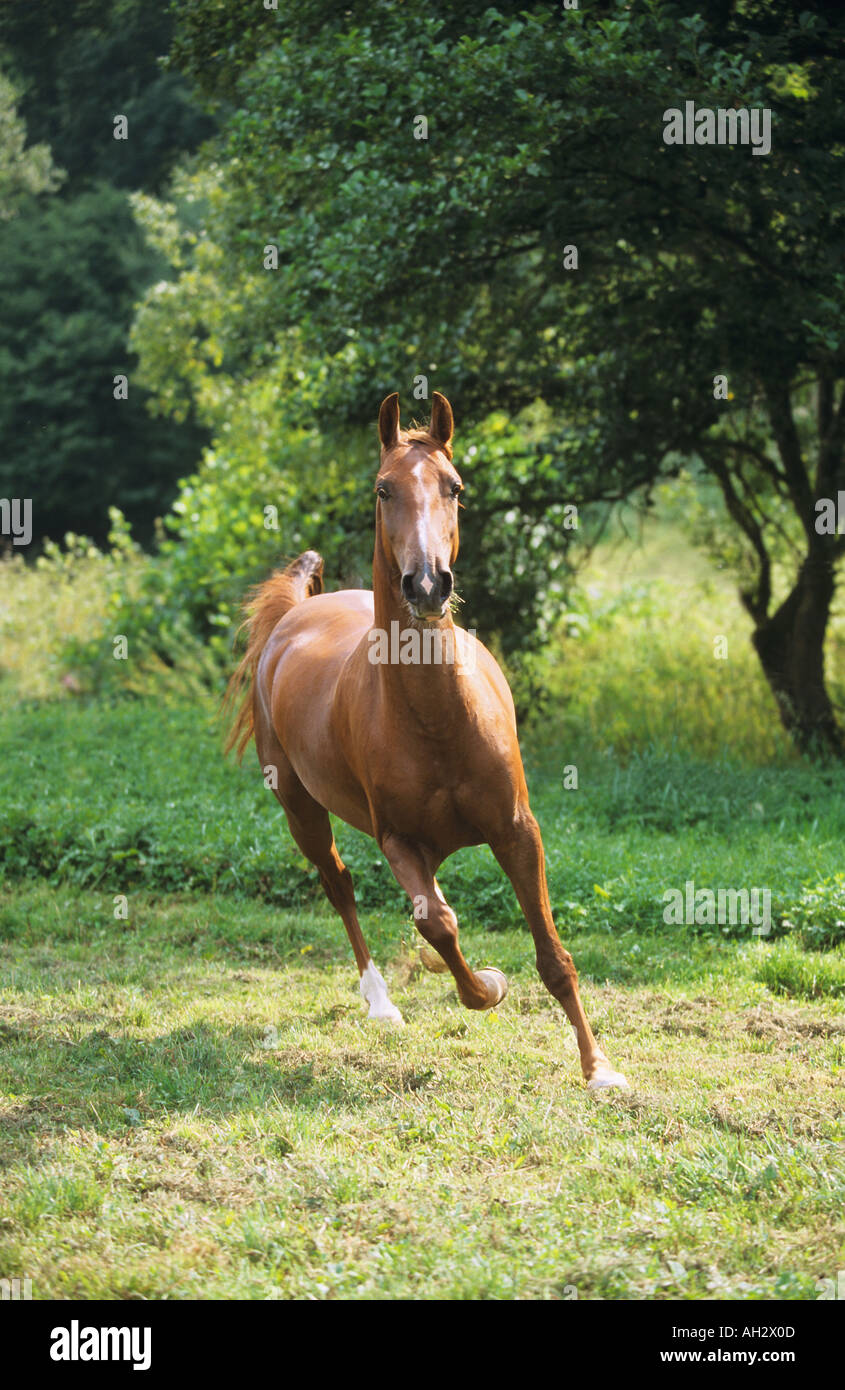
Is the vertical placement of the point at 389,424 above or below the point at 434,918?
above

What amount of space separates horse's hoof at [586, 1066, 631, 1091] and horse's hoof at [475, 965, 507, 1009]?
477 mm

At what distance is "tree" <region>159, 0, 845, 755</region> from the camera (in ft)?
25.1

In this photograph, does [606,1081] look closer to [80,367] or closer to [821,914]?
[821,914]

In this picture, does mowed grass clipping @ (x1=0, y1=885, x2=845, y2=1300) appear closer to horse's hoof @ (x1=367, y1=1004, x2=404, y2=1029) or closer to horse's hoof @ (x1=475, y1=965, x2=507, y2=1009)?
horse's hoof @ (x1=367, y1=1004, x2=404, y2=1029)

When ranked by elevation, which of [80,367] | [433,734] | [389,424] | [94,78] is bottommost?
[433,734]

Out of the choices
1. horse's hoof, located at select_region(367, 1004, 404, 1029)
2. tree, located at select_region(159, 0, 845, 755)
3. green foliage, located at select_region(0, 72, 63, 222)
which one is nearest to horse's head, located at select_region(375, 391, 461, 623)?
horse's hoof, located at select_region(367, 1004, 404, 1029)

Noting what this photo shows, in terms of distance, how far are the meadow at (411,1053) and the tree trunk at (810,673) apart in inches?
13.4

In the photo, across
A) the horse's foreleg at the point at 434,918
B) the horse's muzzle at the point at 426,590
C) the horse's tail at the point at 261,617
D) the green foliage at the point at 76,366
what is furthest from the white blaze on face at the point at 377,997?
the green foliage at the point at 76,366

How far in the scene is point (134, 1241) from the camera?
133 inches

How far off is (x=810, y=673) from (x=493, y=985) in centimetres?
633

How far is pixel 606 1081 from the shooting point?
14.4ft

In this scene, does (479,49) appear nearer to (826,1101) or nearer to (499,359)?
(499,359)

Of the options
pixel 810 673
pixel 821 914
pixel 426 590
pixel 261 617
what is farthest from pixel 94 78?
pixel 426 590

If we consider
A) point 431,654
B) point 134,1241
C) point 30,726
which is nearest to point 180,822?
point 30,726
